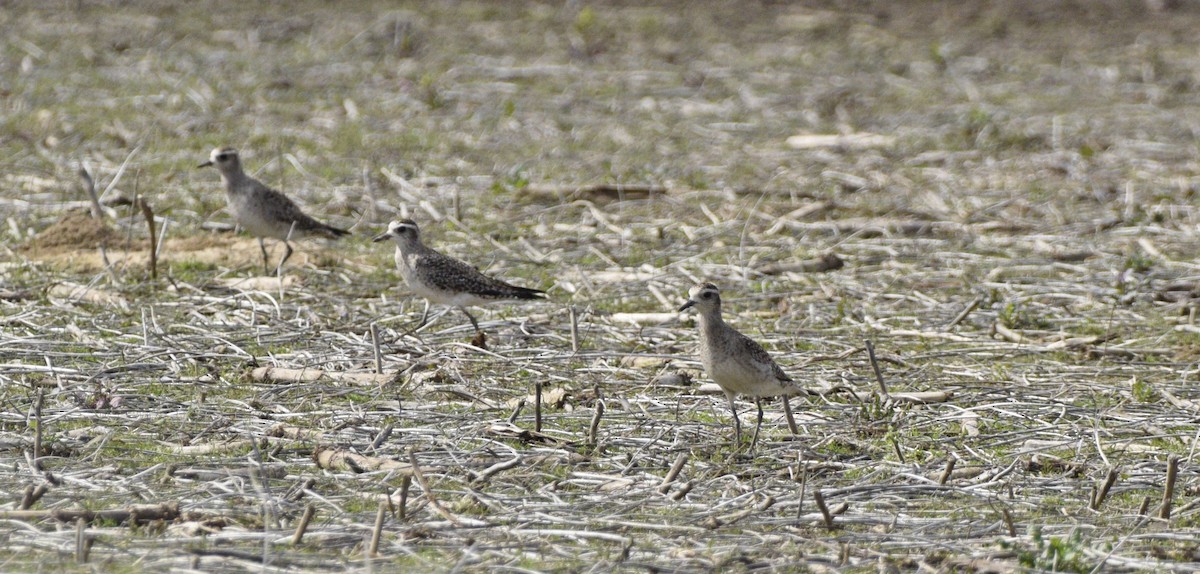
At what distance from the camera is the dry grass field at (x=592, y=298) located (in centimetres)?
624

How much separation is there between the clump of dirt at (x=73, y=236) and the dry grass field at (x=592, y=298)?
1.3 inches

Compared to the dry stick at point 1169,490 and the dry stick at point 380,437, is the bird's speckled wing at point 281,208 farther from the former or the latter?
the dry stick at point 1169,490

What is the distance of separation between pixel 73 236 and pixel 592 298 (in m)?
4.17

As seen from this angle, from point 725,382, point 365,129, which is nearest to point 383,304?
point 725,382

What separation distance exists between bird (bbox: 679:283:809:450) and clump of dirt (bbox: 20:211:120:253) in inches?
229

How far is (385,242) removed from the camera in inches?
479

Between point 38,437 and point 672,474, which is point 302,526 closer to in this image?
point 38,437

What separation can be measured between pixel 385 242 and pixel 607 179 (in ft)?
9.60

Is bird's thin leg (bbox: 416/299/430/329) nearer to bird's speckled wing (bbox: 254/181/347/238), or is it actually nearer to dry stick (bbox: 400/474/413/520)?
bird's speckled wing (bbox: 254/181/347/238)

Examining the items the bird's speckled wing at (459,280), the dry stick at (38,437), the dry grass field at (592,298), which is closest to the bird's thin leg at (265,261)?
the dry grass field at (592,298)

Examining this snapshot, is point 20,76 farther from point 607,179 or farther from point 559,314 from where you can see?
point 559,314

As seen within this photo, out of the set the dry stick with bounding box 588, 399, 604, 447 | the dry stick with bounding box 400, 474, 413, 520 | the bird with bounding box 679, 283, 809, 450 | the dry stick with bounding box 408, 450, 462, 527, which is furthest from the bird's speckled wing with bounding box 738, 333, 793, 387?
the dry stick with bounding box 400, 474, 413, 520

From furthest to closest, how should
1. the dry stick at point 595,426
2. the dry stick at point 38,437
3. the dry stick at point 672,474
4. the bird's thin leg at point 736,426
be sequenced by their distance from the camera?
the bird's thin leg at point 736,426
the dry stick at point 595,426
the dry stick at point 672,474
the dry stick at point 38,437

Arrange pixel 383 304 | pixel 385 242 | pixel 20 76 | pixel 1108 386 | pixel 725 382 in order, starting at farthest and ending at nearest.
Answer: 1. pixel 20 76
2. pixel 385 242
3. pixel 383 304
4. pixel 1108 386
5. pixel 725 382
